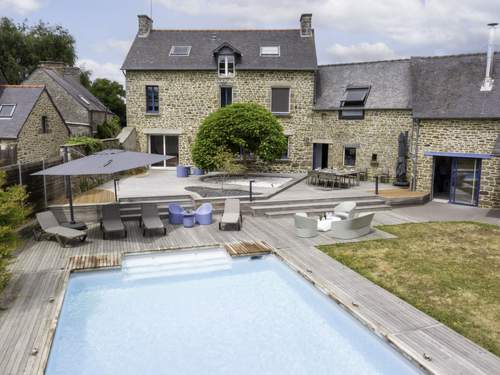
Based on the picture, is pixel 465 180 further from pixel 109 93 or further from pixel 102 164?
pixel 109 93

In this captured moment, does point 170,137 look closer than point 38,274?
No

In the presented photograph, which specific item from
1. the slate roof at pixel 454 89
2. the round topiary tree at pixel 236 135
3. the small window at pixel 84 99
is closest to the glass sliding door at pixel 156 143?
the round topiary tree at pixel 236 135

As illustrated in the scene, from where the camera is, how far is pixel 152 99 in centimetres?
2330

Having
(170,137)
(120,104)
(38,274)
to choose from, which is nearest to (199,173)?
(170,137)

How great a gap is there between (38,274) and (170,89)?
16.1 m

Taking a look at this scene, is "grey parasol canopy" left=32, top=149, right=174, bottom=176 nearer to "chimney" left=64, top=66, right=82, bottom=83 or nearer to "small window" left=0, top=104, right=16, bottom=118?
"small window" left=0, top=104, right=16, bottom=118

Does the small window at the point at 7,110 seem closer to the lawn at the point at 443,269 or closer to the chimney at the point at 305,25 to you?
the chimney at the point at 305,25

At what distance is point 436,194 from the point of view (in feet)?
61.5

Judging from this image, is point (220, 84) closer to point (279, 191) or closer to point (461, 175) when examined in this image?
point (279, 191)

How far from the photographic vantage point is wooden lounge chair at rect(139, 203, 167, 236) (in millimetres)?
11641

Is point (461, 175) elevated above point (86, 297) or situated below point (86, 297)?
above

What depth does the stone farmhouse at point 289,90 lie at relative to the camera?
2067cm

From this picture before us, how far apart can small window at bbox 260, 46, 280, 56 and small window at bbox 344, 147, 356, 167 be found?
7.03 meters

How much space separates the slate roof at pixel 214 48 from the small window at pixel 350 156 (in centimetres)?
505
